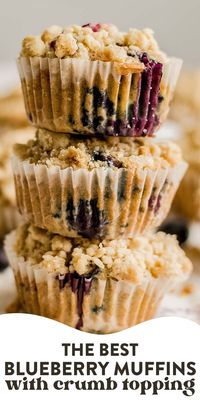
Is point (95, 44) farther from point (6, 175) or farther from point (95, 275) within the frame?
point (6, 175)

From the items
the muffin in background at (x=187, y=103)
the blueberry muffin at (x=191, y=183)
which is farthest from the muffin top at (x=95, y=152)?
the muffin in background at (x=187, y=103)

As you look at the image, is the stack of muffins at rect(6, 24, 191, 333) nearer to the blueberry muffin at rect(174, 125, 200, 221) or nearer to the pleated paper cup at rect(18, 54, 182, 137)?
the pleated paper cup at rect(18, 54, 182, 137)

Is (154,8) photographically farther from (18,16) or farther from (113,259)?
(113,259)

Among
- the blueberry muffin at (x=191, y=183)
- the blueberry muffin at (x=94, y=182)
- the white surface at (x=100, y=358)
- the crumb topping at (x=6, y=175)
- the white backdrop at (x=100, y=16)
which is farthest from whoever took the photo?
the white backdrop at (x=100, y=16)

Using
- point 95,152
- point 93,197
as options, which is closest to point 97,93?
point 95,152

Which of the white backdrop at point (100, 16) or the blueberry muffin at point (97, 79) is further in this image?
the white backdrop at point (100, 16)

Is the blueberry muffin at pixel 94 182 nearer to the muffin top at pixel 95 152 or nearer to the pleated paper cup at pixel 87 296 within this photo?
the muffin top at pixel 95 152

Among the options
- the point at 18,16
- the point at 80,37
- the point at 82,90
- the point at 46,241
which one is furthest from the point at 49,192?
the point at 18,16

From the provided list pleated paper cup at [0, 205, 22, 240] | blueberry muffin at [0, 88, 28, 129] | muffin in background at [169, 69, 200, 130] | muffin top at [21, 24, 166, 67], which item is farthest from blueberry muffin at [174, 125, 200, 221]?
muffin in background at [169, 69, 200, 130]
